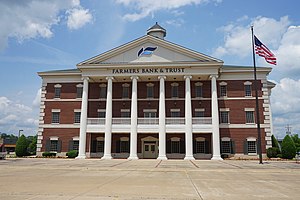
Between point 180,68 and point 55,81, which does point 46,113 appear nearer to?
point 55,81

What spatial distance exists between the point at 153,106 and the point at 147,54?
291 inches

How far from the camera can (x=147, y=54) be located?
121 feet

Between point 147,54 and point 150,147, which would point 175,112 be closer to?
point 150,147

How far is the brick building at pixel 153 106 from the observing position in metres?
35.2

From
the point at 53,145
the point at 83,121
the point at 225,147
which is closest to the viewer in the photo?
the point at 83,121

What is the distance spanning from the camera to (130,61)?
3675cm

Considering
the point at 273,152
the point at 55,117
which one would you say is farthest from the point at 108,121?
the point at 273,152

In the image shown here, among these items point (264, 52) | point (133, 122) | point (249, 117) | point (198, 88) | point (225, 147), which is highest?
point (264, 52)

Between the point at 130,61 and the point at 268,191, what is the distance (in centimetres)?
2844

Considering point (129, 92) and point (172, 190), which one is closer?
point (172, 190)

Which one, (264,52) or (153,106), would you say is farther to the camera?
(153,106)

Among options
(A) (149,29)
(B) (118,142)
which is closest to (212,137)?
(B) (118,142)

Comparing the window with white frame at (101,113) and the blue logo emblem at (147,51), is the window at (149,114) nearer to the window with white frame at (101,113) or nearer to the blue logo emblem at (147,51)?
the window with white frame at (101,113)

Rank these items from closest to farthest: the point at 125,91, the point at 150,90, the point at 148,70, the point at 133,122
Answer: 1. the point at 133,122
2. the point at 148,70
3. the point at 150,90
4. the point at 125,91
